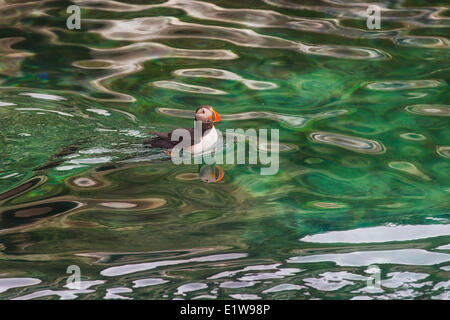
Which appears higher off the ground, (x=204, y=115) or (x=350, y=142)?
(x=204, y=115)

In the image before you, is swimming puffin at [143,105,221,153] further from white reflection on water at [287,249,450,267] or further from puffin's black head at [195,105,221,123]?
white reflection on water at [287,249,450,267]

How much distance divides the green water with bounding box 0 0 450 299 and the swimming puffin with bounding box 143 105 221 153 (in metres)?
0.14

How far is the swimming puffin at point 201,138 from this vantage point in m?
6.78

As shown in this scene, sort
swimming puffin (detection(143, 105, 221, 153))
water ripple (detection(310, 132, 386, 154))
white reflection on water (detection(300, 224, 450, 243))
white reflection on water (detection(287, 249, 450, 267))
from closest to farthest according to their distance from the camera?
white reflection on water (detection(287, 249, 450, 267)) → white reflection on water (detection(300, 224, 450, 243)) → swimming puffin (detection(143, 105, 221, 153)) → water ripple (detection(310, 132, 386, 154))

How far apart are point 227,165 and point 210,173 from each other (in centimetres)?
24

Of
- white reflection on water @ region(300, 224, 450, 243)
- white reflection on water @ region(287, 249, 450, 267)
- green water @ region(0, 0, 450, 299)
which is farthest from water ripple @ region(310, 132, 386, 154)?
white reflection on water @ region(287, 249, 450, 267)

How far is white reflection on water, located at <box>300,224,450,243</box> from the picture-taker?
17.8ft

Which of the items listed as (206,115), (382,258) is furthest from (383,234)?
(206,115)

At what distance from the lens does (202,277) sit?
190 inches

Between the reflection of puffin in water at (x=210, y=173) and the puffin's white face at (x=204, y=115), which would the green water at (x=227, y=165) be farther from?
the puffin's white face at (x=204, y=115)

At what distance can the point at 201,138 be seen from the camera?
686 cm

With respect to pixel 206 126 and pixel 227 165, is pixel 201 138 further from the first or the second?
pixel 227 165
